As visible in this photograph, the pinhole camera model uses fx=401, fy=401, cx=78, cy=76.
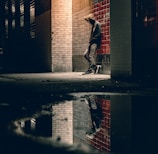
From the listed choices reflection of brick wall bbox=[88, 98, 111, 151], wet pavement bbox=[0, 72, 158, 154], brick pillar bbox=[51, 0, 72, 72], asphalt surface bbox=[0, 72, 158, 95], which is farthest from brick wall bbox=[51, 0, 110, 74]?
reflection of brick wall bbox=[88, 98, 111, 151]

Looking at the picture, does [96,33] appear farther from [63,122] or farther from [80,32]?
[63,122]

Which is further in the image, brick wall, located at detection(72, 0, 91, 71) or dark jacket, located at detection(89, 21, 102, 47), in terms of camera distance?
brick wall, located at detection(72, 0, 91, 71)

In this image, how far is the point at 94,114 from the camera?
5.32 meters

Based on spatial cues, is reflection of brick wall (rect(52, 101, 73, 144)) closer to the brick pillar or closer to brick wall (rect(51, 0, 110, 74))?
brick wall (rect(51, 0, 110, 74))

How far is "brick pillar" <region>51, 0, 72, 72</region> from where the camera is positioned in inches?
781

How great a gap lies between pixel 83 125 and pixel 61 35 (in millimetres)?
15650

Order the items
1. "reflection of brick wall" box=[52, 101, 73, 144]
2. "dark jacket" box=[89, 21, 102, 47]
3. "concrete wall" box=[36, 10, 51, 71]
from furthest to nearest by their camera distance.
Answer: "concrete wall" box=[36, 10, 51, 71]
"dark jacket" box=[89, 21, 102, 47]
"reflection of brick wall" box=[52, 101, 73, 144]

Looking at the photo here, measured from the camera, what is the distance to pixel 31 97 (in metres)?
7.44

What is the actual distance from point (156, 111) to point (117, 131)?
157 centimetres

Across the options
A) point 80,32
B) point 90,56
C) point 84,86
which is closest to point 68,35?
point 80,32

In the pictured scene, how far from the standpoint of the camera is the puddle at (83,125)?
3.22 meters

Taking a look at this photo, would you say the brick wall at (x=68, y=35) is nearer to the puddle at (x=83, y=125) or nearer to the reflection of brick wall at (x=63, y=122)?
the puddle at (x=83, y=125)

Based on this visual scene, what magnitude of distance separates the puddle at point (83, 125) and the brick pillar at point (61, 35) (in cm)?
1285

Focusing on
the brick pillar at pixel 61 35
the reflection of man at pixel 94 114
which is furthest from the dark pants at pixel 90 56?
the reflection of man at pixel 94 114
